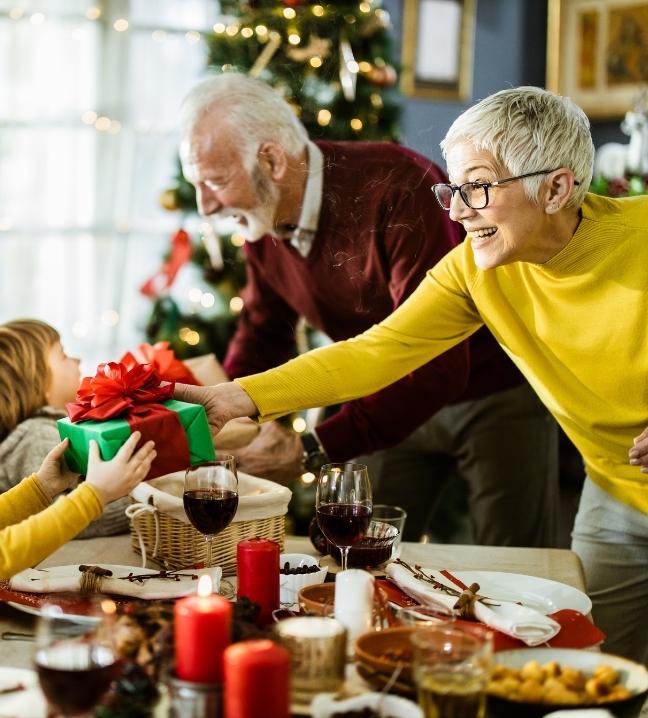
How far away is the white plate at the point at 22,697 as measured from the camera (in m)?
1.14

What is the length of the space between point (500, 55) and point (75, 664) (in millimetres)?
4924

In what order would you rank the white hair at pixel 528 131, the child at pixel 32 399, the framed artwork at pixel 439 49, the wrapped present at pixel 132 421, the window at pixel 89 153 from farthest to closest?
the framed artwork at pixel 439 49 < the window at pixel 89 153 < the child at pixel 32 399 < the white hair at pixel 528 131 < the wrapped present at pixel 132 421

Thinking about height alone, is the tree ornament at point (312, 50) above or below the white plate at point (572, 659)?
above

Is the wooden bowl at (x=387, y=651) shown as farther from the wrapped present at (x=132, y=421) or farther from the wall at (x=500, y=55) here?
the wall at (x=500, y=55)

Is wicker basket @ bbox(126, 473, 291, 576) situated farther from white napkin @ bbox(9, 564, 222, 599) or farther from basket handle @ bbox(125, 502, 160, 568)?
white napkin @ bbox(9, 564, 222, 599)

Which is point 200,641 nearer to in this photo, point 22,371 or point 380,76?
point 22,371

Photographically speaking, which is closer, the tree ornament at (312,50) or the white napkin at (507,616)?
the white napkin at (507,616)

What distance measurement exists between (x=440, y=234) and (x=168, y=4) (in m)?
2.58

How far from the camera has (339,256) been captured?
245 cm

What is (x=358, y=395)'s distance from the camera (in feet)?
6.60

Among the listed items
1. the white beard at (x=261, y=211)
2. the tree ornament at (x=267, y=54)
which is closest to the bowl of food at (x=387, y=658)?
the white beard at (x=261, y=211)

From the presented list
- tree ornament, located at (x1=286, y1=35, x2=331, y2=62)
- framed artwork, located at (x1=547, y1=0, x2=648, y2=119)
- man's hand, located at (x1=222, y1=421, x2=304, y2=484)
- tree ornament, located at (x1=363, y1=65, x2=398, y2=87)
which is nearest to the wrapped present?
man's hand, located at (x1=222, y1=421, x2=304, y2=484)

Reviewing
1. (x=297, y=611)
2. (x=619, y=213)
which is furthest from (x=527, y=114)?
(x=297, y=611)

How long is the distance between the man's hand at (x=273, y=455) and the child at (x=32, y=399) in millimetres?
311
